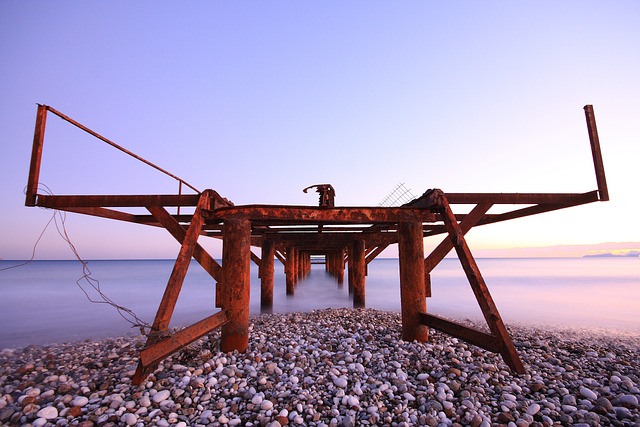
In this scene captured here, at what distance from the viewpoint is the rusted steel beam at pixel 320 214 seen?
14.9ft

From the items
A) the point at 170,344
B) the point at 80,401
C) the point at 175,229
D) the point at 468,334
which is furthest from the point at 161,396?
the point at 468,334

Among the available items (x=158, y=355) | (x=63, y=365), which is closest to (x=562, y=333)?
(x=158, y=355)

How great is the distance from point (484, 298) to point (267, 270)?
7888 mm

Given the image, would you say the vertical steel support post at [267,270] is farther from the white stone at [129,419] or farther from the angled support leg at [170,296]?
the white stone at [129,419]

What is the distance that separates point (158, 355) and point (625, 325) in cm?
1587

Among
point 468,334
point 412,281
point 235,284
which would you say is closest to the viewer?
point 468,334

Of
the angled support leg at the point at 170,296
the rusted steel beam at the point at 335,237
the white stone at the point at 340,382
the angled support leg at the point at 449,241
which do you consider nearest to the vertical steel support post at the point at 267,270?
the rusted steel beam at the point at 335,237

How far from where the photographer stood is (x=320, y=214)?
4.70 m

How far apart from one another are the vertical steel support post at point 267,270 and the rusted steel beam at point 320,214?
19.4 ft

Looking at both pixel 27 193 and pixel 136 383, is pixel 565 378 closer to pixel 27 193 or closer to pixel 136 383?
pixel 136 383

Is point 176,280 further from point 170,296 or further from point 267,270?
point 267,270

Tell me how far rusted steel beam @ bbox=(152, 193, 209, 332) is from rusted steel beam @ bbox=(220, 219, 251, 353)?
0.68 meters

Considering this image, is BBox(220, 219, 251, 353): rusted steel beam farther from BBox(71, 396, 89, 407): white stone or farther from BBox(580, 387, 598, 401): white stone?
BBox(580, 387, 598, 401): white stone

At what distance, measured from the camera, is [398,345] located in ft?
15.3
